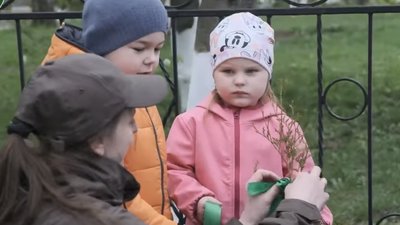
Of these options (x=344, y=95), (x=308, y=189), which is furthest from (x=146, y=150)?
(x=344, y=95)

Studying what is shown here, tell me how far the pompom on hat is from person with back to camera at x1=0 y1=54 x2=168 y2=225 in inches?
37.6

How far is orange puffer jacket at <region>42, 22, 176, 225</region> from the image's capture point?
260 cm

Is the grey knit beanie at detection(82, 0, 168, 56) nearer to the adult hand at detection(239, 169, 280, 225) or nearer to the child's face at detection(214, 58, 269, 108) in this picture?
the child's face at detection(214, 58, 269, 108)

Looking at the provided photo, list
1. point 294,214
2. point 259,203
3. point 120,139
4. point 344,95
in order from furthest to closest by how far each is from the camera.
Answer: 1. point 344,95
2. point 259,203
3. point 294,214
4. point 120,139

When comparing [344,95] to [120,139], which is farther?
[344,95]

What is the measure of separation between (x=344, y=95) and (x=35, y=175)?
6.01 meters

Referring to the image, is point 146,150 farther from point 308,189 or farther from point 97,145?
point 97,145

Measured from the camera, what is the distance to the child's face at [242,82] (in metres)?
2.77

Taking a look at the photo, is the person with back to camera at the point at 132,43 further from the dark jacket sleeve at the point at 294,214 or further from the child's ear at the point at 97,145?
the child's ear at the point at 97,145

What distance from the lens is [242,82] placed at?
2.75 m

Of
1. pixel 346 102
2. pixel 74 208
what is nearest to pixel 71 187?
pixel 74 208

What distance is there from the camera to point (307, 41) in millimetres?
11859

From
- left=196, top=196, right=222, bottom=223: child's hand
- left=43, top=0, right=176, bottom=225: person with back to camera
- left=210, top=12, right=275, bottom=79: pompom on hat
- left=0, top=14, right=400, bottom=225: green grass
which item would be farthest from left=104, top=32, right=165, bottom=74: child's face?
left=0, top=14, right=400, bottom=225: green grass

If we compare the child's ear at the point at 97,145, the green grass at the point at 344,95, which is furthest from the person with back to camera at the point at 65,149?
the green grass at the point at 344,95
